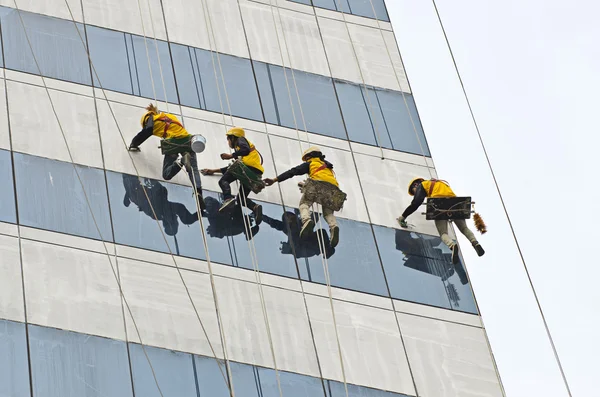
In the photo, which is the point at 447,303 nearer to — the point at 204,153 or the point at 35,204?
the point at 204,153

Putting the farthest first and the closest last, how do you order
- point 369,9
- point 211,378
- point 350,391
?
point 369,9 < point 350,391 < point 211,378

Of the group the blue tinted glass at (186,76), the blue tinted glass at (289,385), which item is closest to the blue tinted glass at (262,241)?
the blue tinted glass at (289,385)

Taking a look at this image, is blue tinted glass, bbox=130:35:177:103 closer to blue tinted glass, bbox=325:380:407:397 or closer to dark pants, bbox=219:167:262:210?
dark pants, bbox=219:167:262:210

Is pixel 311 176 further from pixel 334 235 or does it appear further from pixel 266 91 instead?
pixel 266 91

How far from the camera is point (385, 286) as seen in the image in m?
22.2

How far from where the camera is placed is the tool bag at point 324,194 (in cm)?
2209

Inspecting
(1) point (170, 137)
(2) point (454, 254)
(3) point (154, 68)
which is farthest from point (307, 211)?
(3) point (154, 68)

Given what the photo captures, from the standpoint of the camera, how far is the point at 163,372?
19.3 metres

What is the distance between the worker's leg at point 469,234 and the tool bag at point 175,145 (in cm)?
471

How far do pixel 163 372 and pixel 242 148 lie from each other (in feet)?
13.9

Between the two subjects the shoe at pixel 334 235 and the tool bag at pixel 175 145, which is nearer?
the shoe at pixel 334 235

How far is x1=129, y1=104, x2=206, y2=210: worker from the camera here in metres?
22.0

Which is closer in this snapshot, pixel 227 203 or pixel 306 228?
pixel 227 203

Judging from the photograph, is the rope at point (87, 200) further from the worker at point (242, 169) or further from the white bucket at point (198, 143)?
the worker at point (242, 169)
